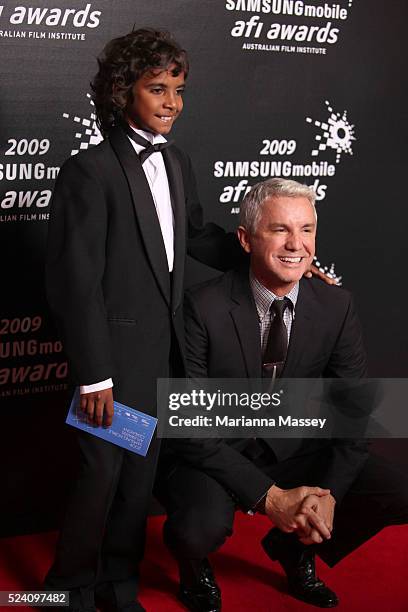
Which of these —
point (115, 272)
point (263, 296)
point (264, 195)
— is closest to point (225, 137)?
point (264, 195)

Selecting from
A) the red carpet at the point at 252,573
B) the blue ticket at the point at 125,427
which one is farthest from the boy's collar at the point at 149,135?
the red carpet at the point at 252,573

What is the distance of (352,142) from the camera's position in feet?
12.1

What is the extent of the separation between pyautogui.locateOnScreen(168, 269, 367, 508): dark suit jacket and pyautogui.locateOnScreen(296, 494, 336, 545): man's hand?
0.31 ft

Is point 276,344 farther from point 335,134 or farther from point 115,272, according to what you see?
point 335,134

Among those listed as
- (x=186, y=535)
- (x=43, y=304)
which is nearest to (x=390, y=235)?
(x=43, y=304)

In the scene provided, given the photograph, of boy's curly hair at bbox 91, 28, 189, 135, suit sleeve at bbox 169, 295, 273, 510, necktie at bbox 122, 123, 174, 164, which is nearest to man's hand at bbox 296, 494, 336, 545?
suit sleeve at bbox 169, 295, 273, 510

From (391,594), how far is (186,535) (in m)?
0.74

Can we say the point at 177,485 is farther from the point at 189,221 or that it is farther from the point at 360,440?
the point at 189,221

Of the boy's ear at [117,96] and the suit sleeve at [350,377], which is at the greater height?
the boy's ear at [117,96]

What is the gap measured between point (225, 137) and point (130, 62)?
87 centimetres

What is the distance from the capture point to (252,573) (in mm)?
3098

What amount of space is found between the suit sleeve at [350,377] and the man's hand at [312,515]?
0.18m

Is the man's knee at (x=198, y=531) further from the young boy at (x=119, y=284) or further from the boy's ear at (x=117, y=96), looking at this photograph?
the boy's ear at (x=117, y=96)

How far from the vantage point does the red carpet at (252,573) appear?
115 inches
